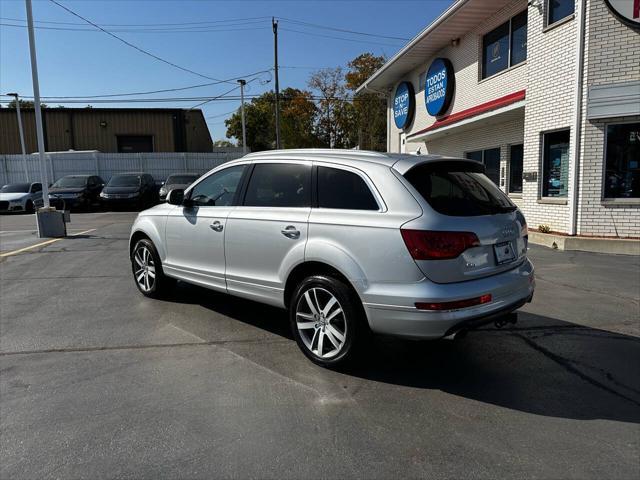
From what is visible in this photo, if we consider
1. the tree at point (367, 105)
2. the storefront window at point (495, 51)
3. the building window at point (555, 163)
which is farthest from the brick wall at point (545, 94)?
the tree at point (367, 105)

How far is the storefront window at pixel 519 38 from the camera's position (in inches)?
489

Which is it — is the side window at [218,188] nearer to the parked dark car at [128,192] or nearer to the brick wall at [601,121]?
the brick wall at [601,121]

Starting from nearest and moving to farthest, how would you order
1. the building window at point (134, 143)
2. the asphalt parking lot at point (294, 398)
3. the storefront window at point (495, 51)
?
the asphalt parking lot at point (294, 398)
the storefront window at point (495, 51)
the building window at point (134, 143)

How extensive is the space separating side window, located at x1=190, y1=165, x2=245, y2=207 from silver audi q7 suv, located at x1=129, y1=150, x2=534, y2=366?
0.08ft

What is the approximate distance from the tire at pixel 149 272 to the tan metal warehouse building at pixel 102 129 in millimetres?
32398

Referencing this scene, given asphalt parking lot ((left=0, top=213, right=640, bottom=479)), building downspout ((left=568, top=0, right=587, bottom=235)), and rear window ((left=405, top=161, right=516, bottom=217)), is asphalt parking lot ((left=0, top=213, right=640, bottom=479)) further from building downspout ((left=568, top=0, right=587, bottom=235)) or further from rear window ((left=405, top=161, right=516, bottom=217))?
building downspout ((left=568, top=0, right=587, bottom=235))

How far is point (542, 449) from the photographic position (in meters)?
2.88

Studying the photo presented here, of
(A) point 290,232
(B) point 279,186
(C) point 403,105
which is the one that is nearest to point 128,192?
(C) point 403,105

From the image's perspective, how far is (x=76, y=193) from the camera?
2114 cm

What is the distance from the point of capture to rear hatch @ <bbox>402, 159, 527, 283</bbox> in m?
3.43

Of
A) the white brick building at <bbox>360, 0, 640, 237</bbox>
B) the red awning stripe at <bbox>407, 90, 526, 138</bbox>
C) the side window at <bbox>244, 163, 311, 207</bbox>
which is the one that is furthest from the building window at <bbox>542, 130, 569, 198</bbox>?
the side window at <bbox>244, 163, 311, 207</bbox>

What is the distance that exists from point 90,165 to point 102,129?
877cm

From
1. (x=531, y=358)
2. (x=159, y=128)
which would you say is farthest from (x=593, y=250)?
(x=159, y=128)

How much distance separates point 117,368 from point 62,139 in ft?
123
